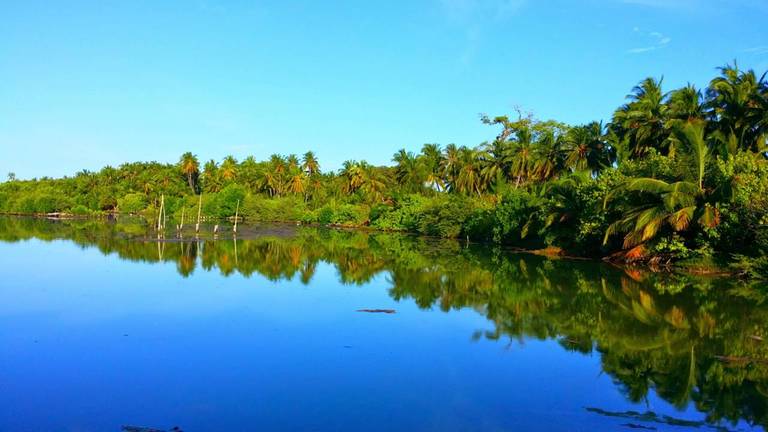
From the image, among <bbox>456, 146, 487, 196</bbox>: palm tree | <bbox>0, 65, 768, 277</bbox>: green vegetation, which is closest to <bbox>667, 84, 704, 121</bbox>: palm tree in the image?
<bbox>0, 65, 768, 277</bbox>: green vegetation

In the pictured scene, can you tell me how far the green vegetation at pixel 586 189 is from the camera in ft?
75.9

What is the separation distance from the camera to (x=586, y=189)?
96.3 ft

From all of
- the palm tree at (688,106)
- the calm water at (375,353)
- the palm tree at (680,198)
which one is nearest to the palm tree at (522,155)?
the palm tree at (688,106)

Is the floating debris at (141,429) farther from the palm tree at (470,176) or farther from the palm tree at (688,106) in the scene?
the palm tree at (470,176)

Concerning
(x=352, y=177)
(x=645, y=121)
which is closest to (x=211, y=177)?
(x=352, y=177)

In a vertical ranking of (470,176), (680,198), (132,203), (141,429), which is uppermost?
(470,176)

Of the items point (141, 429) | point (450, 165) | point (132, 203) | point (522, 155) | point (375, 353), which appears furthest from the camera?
point (132, 203)

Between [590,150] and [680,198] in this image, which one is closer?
[680,198]

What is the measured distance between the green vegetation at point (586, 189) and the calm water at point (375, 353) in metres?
3.41

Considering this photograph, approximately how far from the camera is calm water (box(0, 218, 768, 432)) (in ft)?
24.2

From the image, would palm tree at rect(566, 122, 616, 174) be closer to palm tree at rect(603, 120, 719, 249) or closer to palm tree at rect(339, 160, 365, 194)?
palm tree at rect(603, 120, 719, 249)

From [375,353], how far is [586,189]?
2163cm

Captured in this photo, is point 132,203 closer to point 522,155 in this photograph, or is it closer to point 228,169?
point 228,169

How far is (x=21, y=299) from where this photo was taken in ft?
51.3
